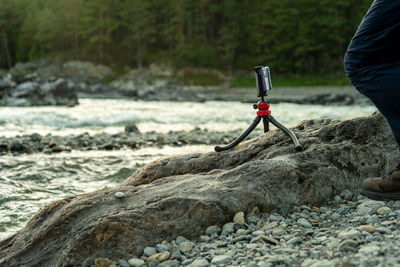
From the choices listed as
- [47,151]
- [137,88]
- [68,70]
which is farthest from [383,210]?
[68,70]

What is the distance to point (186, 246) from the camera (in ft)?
8.57

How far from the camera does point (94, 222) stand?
2.71 metres

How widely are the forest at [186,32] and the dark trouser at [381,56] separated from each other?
42.8 m

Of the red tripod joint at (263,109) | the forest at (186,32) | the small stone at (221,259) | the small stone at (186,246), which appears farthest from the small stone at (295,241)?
the forest at (186,32)

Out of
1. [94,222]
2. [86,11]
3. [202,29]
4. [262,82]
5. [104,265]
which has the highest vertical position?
[86,11]

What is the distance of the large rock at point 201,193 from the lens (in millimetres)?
2664

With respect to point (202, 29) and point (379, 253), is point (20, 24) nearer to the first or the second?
point (202, 29)

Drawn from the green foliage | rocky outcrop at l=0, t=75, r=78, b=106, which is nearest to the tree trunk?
the green foliage

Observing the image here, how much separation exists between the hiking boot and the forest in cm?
4268

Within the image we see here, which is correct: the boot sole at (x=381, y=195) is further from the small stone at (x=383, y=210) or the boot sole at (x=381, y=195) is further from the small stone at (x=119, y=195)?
the small stone at (x=119, y=195)

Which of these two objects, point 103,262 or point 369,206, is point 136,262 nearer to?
point 103,262

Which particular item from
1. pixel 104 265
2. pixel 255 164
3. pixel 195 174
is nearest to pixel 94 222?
pixel 104 265

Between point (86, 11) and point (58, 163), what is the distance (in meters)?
61.9

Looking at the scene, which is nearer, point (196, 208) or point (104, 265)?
point (104, 265)
